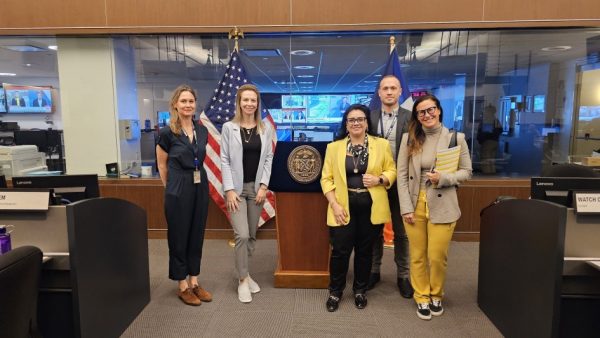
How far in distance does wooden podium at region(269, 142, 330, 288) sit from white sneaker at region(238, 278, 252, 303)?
297 millimetres

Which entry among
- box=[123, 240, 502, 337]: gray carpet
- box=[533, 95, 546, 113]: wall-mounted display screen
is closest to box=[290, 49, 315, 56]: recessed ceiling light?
box=[123, 240, 502, 337]: gray carpet

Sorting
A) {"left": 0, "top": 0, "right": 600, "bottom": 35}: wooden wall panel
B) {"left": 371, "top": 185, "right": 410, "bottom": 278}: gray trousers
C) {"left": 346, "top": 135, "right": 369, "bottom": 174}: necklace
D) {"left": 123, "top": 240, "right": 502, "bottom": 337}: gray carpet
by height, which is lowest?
{"left": 123, "top": 240, "right": 502, "bottom": 337}: gray carpet

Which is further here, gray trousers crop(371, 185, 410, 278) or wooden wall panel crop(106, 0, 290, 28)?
wooden wall panel crop(106, 0, 290, 28)

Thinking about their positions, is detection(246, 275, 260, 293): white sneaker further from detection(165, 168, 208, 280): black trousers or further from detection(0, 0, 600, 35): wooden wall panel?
detection(0, 0, 600, 35): wooden wall panel

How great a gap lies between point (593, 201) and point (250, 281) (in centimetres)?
249

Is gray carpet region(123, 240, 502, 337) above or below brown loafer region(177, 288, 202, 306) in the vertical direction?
below

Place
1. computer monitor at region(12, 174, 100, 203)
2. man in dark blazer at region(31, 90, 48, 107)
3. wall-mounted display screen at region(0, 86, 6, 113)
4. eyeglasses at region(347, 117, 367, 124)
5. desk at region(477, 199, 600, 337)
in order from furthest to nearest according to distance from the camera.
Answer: wall-mounted display screen at region(0, 86, 6, 113) < man in dark blazer at region(31, 90, 48, 107) < eyeglasses at region(347, 117, 367, 124) < computer monitor at region(12, 174, 100, 203) < desk at region(477, 199, 600, 337)

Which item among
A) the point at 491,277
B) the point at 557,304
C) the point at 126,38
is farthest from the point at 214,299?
the point at 126,38

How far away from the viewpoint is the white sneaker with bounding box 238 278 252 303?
3.06 metres

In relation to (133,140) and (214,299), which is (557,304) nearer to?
(214,299)

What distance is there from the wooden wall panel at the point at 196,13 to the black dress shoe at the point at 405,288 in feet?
9.98

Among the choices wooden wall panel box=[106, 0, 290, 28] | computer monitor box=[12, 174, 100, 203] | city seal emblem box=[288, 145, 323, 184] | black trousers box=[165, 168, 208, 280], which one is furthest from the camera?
wooden wall panel box=[106, 0, 290, 28]

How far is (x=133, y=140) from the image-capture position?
4.93 meters

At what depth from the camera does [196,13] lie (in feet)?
14.3
